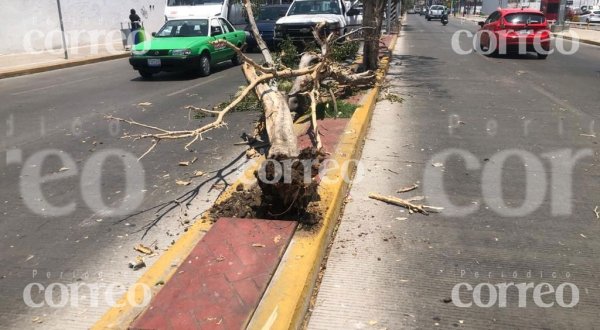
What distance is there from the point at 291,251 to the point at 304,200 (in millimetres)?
611

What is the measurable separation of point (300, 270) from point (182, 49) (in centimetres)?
1086

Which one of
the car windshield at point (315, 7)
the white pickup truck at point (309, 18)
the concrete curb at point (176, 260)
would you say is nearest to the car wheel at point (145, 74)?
the white pickup truck at point (309, 18)

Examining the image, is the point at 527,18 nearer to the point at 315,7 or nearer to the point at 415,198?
the point at 315,7

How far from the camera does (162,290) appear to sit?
322 centimetres

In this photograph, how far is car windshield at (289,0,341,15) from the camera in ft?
60.9

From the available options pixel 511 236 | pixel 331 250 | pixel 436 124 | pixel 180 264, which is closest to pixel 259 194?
pixel 331 250

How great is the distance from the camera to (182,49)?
13148mm

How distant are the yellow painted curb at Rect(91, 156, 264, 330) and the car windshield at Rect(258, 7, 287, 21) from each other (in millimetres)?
18527

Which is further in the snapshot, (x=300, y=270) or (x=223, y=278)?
(x=300, y=270)

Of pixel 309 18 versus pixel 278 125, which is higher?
pixel 309 18

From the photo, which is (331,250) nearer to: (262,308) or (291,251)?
(291,251)

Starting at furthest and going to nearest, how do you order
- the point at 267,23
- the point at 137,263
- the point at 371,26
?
the point at 267,23 < the point at 371,26 < the point at 137,263

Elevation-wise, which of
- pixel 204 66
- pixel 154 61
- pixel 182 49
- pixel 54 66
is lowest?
pixel 54 66

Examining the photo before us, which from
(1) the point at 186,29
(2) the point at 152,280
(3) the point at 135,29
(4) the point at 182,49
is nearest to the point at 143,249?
(2) the point at 152,280
